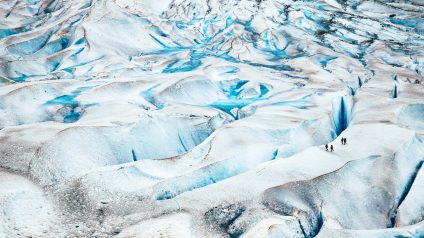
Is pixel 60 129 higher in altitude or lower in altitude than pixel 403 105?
lower

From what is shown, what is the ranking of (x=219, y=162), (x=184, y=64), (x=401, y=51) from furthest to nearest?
1. (x=401, y=51)
2. (x=184, y=64)
3. (x=219, y=162)

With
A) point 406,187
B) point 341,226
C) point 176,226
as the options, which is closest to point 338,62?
point 406,187

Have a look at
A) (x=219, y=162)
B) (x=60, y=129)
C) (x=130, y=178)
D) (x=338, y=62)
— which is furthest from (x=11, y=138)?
(x=338, y=62)

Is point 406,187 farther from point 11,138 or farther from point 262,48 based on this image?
point 262,48

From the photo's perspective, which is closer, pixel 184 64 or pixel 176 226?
pixel 176 226

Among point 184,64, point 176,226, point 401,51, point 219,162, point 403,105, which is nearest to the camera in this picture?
point 176,226

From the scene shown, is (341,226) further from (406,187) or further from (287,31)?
(287,31)
